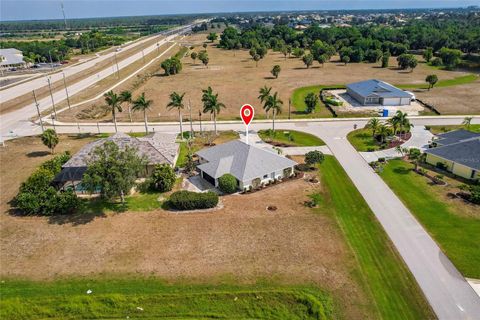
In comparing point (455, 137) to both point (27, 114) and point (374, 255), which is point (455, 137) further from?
point (27, 114)

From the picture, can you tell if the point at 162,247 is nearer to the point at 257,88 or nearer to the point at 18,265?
the point at 18,265

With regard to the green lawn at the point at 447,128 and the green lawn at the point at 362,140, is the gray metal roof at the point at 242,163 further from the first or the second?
the green lawn at the point at 447,128

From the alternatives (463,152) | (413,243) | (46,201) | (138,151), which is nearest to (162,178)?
(138,151)

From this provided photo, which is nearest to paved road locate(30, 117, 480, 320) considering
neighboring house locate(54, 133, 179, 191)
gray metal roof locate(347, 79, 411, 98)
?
gray metal roof locate(347, 79, 411, 98)

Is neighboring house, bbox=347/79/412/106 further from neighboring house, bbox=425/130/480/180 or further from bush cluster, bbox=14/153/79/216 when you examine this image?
bush cluster, bbox=14/153/79/216

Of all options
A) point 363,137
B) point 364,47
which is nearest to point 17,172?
point 363,137
